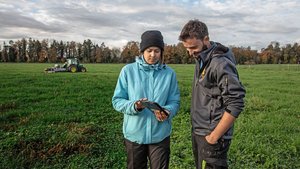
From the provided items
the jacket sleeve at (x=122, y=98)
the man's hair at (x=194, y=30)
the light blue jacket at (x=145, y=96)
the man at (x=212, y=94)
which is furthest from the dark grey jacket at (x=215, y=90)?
the jacket sleeve at (x=122, y=98)

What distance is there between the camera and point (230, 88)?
2469 mm

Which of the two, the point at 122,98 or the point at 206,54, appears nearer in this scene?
the point at 206,54

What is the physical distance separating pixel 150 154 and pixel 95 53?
108 metres

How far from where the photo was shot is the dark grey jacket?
2479 millimetres

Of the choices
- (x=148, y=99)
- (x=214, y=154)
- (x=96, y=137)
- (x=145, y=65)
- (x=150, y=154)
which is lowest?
(x=96, y=137)

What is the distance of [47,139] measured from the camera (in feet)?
20.4

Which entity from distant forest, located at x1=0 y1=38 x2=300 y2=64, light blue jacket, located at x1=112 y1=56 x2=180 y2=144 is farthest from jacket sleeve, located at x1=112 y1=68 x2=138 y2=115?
distant forest, located at x1=0 y1=38 x2=300 y2=64

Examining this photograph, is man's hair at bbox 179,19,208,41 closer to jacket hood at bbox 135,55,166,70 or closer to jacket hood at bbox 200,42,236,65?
jacket hood at bbox 200,42,236,65

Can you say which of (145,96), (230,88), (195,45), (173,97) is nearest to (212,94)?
(230,88)

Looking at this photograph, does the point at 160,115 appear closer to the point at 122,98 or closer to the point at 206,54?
the point at 122,98

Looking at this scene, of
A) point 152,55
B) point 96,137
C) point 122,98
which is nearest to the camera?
point 152,55

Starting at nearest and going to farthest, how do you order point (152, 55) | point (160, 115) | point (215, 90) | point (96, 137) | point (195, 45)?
1. point (215, 90)
2. point (195, 45)
3. point (160, 115)
4. point (152, 55)
5. point (96, 137)

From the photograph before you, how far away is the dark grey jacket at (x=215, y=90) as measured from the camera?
2.48 m

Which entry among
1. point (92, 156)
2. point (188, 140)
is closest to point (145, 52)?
point (92, 156)
